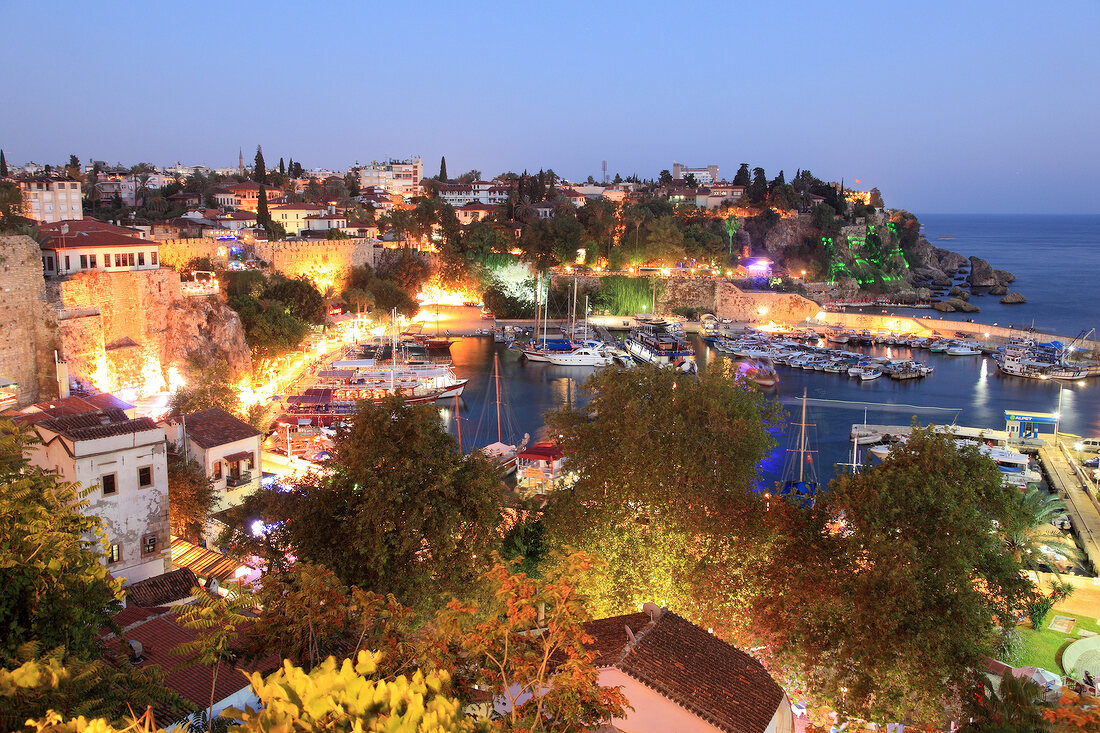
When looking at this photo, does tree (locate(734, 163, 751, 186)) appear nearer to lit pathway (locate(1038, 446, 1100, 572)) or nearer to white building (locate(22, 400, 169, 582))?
lit pathway (locate(1038, 446, 1100, 572))

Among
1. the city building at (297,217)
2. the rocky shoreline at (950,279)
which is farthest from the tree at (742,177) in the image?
the city building at (297,217)

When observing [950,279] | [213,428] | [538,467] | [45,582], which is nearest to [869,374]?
[538,467]

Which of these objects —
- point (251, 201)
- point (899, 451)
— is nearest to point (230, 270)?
point (251, 201)

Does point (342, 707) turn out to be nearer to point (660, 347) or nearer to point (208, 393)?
point (208, 393)

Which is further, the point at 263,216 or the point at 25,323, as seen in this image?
the point at 263,216

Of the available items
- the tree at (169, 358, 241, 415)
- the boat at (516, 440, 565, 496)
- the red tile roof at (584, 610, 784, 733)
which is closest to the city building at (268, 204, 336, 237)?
the tree at (169, 358, 241, 415)

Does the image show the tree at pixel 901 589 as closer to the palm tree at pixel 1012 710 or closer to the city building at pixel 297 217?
the palm tree at pixel 1012 710
